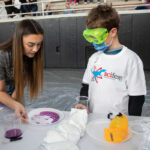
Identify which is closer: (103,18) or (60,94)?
(103,18)

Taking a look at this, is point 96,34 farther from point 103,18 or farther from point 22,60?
point 22,60

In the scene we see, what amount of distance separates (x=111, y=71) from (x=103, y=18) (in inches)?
15.0

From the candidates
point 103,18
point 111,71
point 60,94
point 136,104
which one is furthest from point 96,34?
point 60,94

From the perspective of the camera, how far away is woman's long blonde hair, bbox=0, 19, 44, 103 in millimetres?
1203

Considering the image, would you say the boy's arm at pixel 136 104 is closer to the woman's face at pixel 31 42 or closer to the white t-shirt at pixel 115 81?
the white t-shirt at pixel 115 81

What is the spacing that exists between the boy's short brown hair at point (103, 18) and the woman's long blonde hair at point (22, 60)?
378 mm

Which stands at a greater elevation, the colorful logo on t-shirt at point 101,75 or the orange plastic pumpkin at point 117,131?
the colorful logo on t-shirt at point 101,75

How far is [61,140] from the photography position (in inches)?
28.6

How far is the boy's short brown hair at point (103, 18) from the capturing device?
3.87ft

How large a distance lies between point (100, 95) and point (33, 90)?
0.57 metres

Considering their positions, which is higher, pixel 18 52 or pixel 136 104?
pixel 18 52

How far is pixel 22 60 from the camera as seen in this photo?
1.25m

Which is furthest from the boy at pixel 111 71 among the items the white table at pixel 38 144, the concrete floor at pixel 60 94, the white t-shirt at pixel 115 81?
the concrete floor at pixel 60 94

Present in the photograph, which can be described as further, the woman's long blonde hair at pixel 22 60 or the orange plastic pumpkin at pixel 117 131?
the woman's long blonde hair at pixel 22 60
